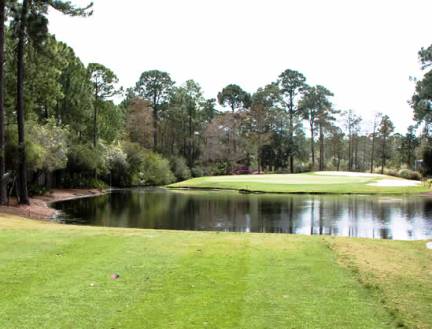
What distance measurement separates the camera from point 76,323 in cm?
557

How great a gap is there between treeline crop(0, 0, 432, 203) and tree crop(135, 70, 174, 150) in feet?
0.58

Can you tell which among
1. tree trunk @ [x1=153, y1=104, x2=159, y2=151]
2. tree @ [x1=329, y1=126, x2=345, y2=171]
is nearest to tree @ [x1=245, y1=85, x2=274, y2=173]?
tree @ [x1=329, y1=126, x2=345, y2=171]

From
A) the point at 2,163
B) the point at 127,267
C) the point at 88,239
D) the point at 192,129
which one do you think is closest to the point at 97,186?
the point at 2,163

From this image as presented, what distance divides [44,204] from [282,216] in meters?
17.3

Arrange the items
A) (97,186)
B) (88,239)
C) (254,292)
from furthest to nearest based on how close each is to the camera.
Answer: (97,186), (88,239), (254,292)

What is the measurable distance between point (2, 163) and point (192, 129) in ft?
A: 192

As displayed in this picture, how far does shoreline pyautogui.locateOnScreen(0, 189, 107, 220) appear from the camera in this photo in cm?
A: 2417

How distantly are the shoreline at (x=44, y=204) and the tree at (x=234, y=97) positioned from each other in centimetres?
4569

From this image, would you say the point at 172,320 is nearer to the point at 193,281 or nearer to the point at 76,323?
the point at 76,323

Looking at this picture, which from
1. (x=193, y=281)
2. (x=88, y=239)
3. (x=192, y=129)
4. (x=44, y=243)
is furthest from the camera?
(x=192, y=129)

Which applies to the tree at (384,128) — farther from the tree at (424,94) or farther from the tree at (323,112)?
the tree at (424,94)

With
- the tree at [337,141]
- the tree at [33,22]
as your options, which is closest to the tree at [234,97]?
the tree at [337,141]

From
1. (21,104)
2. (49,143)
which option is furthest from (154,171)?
(21,104)

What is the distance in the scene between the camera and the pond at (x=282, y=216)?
67.7 ft
